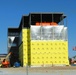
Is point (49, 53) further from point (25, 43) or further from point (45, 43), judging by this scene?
point (25, 43)

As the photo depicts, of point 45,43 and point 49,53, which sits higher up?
point 45,43

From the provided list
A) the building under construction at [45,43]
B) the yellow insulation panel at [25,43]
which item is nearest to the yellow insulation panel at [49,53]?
the building under construction at [45,43]

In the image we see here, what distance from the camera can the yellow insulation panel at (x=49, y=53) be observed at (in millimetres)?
100688

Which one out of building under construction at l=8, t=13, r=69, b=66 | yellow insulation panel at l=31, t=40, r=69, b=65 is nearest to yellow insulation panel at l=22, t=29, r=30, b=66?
building under construction at l=8, t=13, r=69, b=66

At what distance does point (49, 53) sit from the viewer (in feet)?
333

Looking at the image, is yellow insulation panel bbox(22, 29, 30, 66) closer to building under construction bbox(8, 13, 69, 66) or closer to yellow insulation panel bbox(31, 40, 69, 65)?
building under construction bbox(8, 13, 69, 66)

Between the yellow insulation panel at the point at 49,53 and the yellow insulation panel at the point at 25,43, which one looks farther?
the yellow insulation panel at the point at 25,43

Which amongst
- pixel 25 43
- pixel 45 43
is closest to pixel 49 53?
pixel 45 43

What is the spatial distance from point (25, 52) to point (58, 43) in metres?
11.4

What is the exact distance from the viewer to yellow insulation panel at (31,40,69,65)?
101 meters

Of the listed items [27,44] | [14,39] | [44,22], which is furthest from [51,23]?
[14,39]

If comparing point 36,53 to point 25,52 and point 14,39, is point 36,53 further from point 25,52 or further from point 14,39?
point 14,39

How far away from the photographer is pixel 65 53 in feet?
333

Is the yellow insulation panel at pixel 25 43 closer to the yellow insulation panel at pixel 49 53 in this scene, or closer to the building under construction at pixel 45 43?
the building under construction at pixel 45 43
